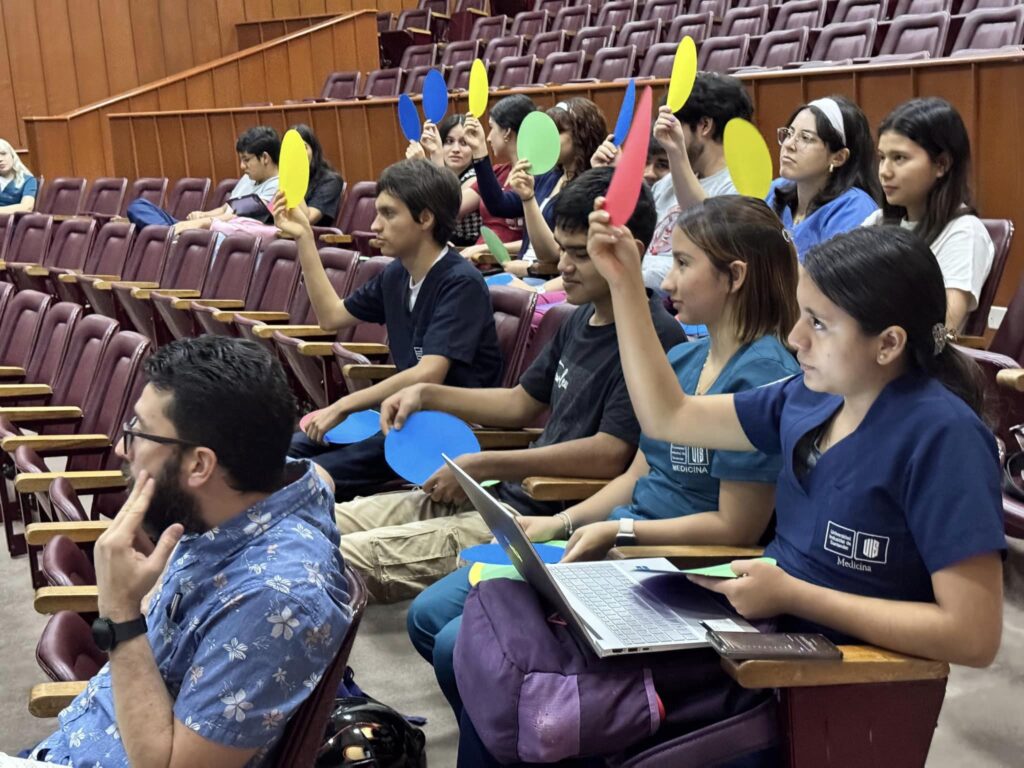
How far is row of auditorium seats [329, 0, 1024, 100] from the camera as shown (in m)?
5.32

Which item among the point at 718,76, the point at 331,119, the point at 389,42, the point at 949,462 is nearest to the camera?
the point at 949,462

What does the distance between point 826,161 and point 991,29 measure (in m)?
2.82

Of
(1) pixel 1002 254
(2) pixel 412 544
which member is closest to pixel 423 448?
(2) pixel 412 544

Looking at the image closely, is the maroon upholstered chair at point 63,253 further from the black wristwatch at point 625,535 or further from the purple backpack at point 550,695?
the purple backpack at point 550,695

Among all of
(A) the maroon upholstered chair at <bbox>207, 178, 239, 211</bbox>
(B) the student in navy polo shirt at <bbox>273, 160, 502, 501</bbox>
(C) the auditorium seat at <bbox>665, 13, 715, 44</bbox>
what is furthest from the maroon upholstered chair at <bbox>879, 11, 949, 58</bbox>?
(A) the maroon upholstered chair at <bbox>207, 178, 239, 211</bbox>

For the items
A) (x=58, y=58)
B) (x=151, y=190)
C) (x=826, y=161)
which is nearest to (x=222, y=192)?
(x=151, y=190)

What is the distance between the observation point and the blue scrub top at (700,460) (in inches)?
59.8

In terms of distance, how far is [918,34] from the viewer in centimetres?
543

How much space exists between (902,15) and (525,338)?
162 inches

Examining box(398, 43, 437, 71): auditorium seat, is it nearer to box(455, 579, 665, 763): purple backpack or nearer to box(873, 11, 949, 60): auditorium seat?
box(873, 11, 949, 60): auditorium seat

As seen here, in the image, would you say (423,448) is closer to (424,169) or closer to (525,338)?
(525,338)

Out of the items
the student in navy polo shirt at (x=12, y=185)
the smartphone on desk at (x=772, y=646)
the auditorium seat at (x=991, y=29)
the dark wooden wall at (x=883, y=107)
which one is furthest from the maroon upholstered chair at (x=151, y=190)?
the smartphone on desk at (x=772, y=646)

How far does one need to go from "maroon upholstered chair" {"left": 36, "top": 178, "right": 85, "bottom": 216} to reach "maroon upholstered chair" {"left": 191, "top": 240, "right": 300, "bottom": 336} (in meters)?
4.14

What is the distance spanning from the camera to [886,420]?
124cm
